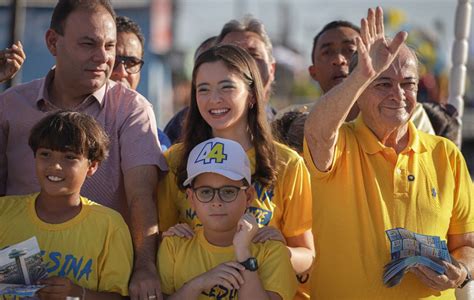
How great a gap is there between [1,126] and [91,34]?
2.14 ft

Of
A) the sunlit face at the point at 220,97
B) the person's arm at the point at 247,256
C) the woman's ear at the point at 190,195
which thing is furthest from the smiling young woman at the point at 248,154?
the person's arm at the point at 247,256

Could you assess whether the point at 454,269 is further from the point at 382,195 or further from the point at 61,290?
the point at 61,290

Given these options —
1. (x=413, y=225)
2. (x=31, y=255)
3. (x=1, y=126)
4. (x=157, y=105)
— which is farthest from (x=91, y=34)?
(x=157, y=105)

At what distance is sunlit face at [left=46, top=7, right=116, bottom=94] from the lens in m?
4.72

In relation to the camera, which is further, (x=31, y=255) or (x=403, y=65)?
(x=403, y=65)

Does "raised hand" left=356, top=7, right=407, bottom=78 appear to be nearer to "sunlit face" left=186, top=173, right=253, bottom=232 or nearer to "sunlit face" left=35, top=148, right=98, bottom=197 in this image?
"sunlit face" left=186, top=173, right=253, bottom=232

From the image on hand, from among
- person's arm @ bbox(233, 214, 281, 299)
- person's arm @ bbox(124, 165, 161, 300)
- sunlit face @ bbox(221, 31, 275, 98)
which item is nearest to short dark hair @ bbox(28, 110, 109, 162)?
person's arm @ bbox(124, 165, 161, 300)

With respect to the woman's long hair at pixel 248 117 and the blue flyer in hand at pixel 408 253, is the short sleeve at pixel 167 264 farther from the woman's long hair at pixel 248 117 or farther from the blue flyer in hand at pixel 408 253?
the blue flyer in hand at pixel 408 253

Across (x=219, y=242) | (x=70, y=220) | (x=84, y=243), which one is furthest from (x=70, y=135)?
(x=219, y=242)

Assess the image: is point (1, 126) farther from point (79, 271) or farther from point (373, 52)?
point (373, 52)

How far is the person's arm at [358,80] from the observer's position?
13.1ft

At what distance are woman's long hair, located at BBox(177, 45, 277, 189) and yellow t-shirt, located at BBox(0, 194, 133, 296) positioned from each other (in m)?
0.44

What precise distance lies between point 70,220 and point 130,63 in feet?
6.48

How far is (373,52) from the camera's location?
4070 millimetres
